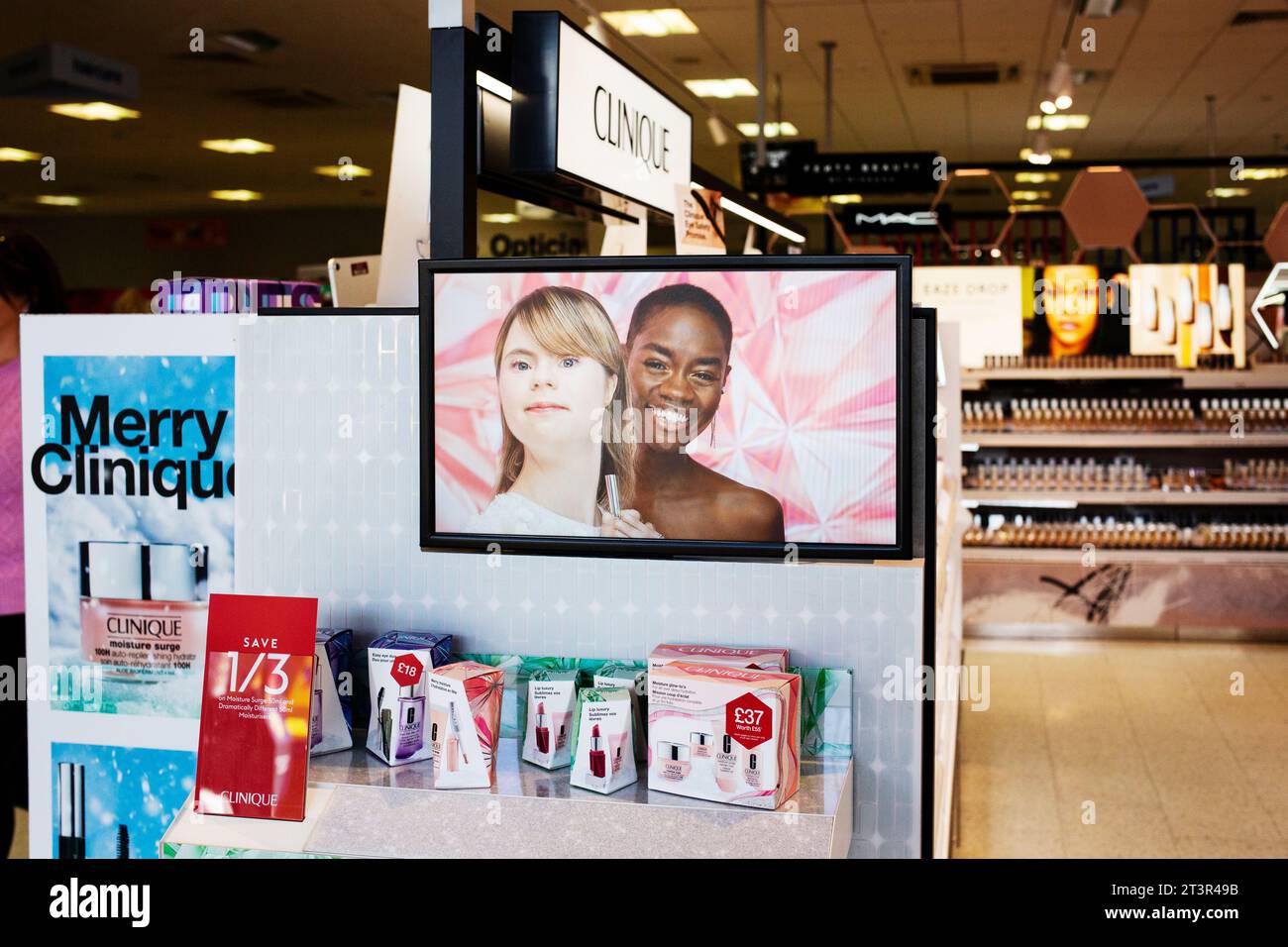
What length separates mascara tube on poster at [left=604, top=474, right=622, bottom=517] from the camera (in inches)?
75.0

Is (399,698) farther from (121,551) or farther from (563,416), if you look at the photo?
(121,551)

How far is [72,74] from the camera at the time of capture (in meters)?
9.03

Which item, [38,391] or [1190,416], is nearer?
[38,391]

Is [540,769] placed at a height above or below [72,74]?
below

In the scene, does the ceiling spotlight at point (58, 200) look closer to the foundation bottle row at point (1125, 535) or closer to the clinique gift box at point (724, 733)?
the foundation bottle row at point (1125, 535)

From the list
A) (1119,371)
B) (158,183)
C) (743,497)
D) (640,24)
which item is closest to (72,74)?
(640,24)

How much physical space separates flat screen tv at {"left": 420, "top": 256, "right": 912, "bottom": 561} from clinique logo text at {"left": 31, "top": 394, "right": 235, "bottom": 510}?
0.50 metres

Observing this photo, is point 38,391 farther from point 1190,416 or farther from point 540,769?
point 1190,416

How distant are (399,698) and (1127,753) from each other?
4.27m

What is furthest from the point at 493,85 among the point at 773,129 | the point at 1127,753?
the point at 773,129

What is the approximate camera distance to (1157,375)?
7.77 meters

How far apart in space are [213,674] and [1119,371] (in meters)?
7.07

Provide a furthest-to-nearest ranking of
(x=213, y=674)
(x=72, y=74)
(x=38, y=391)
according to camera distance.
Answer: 1. (x=72, y=74)
2. (x=38, y=391)
3. (x=213, y=674)

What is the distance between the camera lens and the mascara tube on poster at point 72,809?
2299 millimetres
